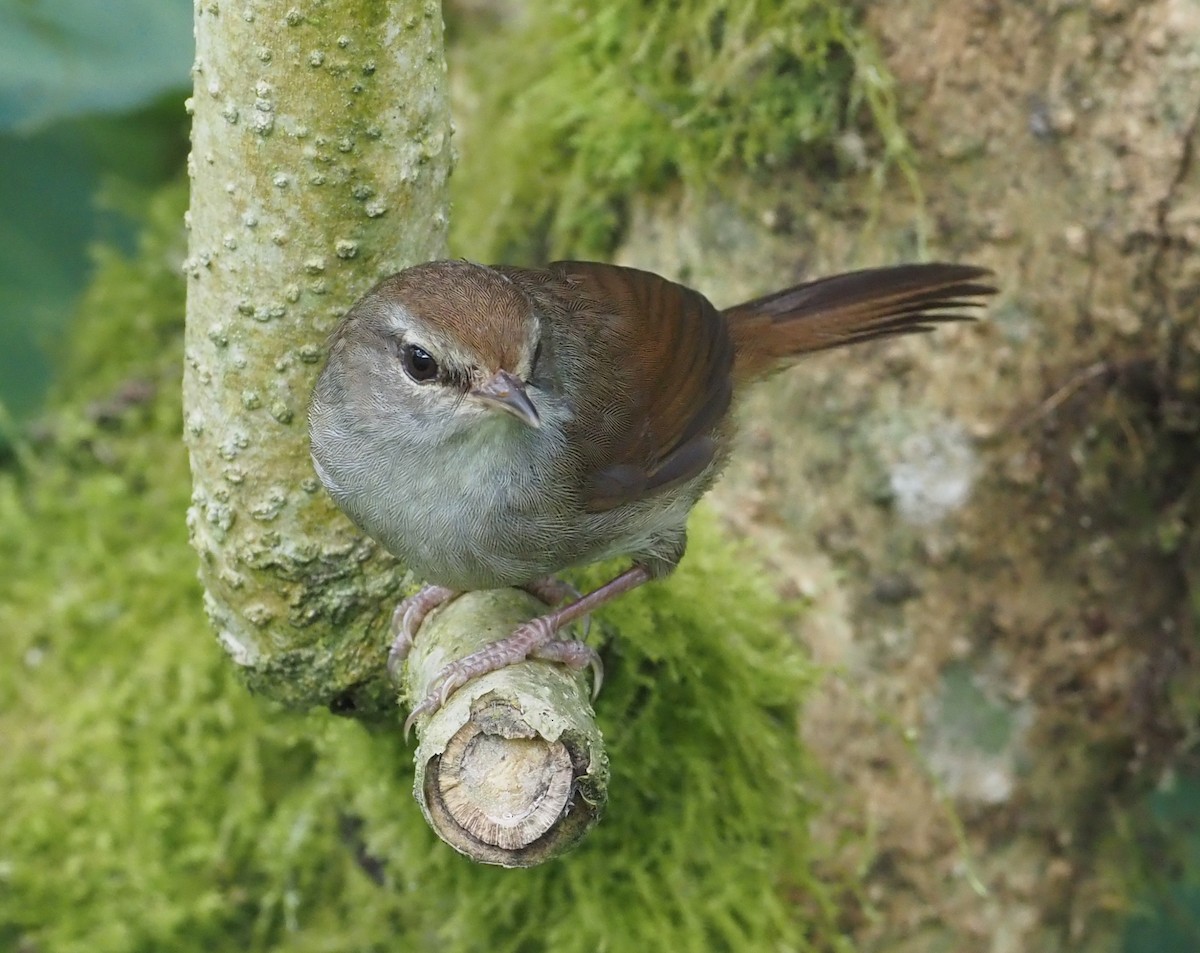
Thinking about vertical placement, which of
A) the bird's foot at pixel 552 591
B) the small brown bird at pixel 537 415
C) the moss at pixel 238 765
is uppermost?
the small brown bird at pixel 537 415

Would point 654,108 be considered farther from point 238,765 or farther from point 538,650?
point 238,765

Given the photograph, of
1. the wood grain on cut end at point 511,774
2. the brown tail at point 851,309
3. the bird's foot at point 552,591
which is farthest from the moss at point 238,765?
the wood grain on cut end at point 511,774

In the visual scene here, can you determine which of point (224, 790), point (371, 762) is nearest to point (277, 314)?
point (371, 762)

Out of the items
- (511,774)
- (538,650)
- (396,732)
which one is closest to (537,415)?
(538,650)

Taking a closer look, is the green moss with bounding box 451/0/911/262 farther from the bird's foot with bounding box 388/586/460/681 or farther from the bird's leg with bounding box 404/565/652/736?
the bird's foot with bounding box 388/586/460/681

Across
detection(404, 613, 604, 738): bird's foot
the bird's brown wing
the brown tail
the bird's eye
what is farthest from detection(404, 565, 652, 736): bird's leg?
the brown tail

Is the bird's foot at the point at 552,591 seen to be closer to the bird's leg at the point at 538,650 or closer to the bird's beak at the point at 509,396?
the bird's leg at the point at 538,650

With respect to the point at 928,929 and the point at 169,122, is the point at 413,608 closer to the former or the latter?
the point at 928,929
